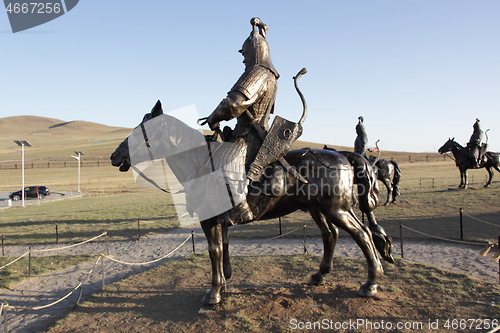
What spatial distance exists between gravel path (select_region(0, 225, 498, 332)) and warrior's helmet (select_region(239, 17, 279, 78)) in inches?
174

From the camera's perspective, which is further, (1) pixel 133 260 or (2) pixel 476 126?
(2) pixel 476 126

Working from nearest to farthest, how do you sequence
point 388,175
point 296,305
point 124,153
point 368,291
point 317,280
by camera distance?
1. point 124,153
2. point 296,305
3. point 368,291
4. point 317,280
5. point 388,175

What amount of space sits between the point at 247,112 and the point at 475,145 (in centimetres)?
1866

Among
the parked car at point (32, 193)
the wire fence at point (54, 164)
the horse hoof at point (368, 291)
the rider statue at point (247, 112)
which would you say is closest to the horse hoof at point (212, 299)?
the rider statue at point (247, 112)

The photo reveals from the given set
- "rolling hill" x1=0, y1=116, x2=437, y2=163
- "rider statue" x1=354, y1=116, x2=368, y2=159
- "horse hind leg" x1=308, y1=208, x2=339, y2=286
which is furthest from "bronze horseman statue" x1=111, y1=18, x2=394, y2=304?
"rolling hill" x1=0, y1=116, x2=437, y2=163

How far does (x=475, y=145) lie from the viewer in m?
17.7

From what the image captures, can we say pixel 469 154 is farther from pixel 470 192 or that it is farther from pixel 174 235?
pixel 174 235

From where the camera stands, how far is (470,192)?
16.2 m

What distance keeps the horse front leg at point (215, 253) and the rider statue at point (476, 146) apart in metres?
18.7

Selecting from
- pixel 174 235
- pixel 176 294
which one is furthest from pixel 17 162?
pixel 176 294

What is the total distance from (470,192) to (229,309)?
16746 millimetres

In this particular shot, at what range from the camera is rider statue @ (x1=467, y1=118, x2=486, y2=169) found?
17.4m

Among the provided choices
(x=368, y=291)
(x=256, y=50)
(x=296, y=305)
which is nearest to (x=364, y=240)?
(x=368, y=291)

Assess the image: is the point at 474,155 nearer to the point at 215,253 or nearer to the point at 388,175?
the point at 388,175
